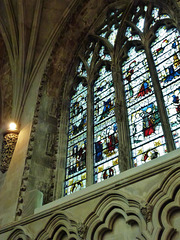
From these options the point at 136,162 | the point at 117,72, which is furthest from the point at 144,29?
the point at 136,162

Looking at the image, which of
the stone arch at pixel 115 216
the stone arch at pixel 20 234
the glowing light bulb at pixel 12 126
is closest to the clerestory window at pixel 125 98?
the stone arch at pixel 115 216

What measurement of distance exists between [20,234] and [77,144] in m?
2.72

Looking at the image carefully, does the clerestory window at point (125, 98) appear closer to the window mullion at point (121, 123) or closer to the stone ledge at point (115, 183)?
the window mullion at point (121, 123)

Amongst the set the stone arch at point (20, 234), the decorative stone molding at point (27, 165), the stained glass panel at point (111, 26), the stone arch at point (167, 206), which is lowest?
the stone arch at point (167, 206)

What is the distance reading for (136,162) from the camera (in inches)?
218

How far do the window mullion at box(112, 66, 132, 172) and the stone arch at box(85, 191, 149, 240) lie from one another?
1371 mm

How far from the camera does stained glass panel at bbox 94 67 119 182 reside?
239 inches

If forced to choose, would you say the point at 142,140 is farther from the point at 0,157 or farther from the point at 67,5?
the point at 67,5

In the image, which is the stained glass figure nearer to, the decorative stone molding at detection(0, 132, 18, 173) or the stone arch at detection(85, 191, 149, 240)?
the decorative stone molding at detection(0, 132, 18, 173)

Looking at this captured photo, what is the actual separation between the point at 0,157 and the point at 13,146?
538 millimetres

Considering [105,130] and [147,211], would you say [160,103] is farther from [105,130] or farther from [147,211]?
[147,211]

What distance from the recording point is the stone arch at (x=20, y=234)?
4.97 meters

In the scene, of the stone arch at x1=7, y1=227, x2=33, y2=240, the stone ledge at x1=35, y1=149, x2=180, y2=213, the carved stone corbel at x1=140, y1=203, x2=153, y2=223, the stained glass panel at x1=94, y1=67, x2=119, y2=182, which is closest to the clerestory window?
the stained glass panel at x1=94, y1=67, x2=119, y2=182

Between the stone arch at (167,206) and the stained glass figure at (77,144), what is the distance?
9.67ft
